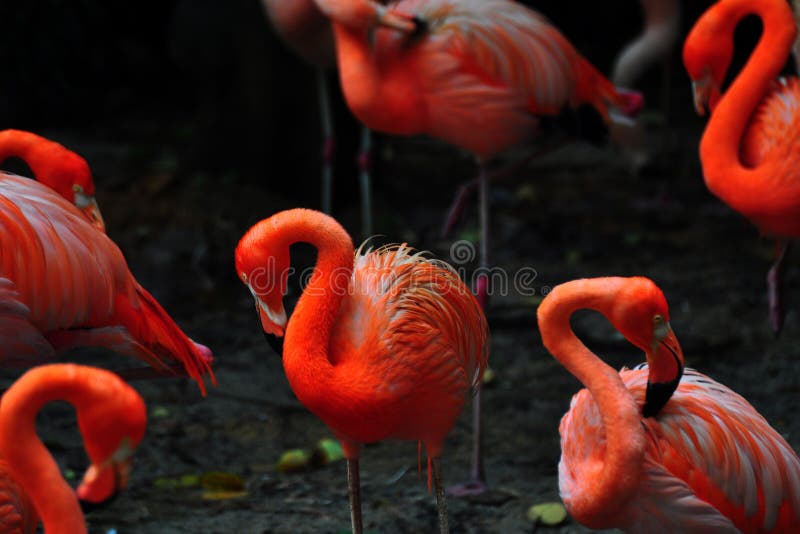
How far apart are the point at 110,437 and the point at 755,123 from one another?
275 cm

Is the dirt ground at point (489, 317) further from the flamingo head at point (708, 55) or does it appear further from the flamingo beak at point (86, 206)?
the flamingo head at point (708, 55)

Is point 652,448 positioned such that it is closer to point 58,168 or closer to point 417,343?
point 417,343

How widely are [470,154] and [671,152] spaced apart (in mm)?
4141

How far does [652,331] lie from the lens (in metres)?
2.46

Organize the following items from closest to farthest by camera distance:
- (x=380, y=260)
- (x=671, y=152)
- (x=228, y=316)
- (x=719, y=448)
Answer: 1. (x=719, y=448)
2. (x=380, y=260)
3. (x=228, y=316)
4. (x=671, y=152)

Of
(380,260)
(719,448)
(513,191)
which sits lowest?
(513,191)

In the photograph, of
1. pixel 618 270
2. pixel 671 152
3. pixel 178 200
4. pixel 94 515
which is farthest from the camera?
pixel 671 152

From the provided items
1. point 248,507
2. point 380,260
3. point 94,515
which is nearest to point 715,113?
point 380,260

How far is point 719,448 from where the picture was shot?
2.53 meters

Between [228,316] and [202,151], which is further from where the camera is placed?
[202,151]

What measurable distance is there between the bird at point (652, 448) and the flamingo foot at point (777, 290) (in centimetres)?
158

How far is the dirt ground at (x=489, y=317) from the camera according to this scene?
11.8ft

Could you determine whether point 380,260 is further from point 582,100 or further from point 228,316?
point 228,316

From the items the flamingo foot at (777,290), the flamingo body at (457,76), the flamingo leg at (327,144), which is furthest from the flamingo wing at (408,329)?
the flamingo leg at (327,144)
